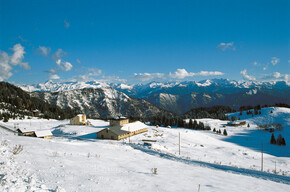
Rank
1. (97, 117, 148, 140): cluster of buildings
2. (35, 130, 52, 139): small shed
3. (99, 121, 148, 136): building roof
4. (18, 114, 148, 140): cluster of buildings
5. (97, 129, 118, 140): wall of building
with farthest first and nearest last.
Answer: (99, 121, 148, 136): building roof → (97, 117, 148, 140): cluster of buildings → (97, 129, 118, 140): wall of building → (18, 114, 148, 140): cluster of buildings → (35, 130, 52, 139): small shed

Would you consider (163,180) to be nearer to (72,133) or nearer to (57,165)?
(57,165)

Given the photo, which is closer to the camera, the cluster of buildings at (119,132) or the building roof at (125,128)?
the cluster of buildings at (119,132)

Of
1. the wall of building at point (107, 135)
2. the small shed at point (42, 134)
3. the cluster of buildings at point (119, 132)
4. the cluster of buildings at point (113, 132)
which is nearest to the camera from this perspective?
the small shed at point (42, 134)

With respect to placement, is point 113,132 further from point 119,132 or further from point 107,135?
point 107,135

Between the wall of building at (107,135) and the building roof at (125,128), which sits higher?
the building roof at (125,128)

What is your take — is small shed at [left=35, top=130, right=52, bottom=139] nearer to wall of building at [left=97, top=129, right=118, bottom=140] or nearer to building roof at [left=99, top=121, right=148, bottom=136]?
wall of building at [left=97, top=129, right=118, bottom=140]

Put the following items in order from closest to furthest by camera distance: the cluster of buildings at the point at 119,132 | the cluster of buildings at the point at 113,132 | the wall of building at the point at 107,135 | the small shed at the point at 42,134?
the small shed at the point at 42,134 → the cluster of buildings at the point at 113,132 → the wall of building at the point at 107,135 → the cluster of buildings at the point at 119,132

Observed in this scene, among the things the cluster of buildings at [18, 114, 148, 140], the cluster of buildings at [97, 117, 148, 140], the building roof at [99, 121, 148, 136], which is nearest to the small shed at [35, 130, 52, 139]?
the cluster of buildings at [18, 114, 148, 140]

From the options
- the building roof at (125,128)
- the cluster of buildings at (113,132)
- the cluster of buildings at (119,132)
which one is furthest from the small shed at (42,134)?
the building roof at (125,128)

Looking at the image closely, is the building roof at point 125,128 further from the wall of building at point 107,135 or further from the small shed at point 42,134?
the small shed at point 42,134

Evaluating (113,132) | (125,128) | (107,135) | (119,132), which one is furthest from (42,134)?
(125,128)

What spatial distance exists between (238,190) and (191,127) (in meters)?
123

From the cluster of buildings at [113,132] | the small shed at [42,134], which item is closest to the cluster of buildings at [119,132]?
the cluster of buildings at [113,132]

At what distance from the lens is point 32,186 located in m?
6.66
